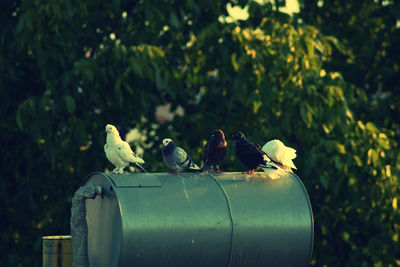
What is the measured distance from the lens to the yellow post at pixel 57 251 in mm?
5277

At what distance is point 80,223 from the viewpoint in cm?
507

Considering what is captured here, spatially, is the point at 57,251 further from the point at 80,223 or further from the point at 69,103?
the point at 69,103

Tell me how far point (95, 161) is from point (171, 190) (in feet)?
9.19

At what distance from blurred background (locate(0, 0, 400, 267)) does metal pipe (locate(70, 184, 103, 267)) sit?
1.94 m

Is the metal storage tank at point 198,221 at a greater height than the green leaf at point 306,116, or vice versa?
the green leaf at point 306,116

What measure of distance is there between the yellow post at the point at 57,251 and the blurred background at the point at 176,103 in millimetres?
1751

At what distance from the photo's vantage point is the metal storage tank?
15.5 feet

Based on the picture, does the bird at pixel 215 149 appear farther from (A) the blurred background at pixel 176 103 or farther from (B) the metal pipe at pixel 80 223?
(A) the blurred background at pixel 176 103

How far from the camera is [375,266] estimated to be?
785 cm

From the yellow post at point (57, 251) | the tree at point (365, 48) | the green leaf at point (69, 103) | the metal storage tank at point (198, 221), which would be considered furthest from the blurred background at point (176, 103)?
the metal storage tank at point (198, 221)

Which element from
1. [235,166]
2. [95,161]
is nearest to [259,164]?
[235,166]

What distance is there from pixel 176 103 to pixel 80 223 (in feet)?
12.0

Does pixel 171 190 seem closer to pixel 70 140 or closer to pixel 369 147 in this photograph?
pixel 70 140

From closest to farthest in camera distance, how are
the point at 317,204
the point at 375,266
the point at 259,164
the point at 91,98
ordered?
1. the point at 259,164
2. the point at 91,98
3. the point at 375,266
4. the point at 317,204
